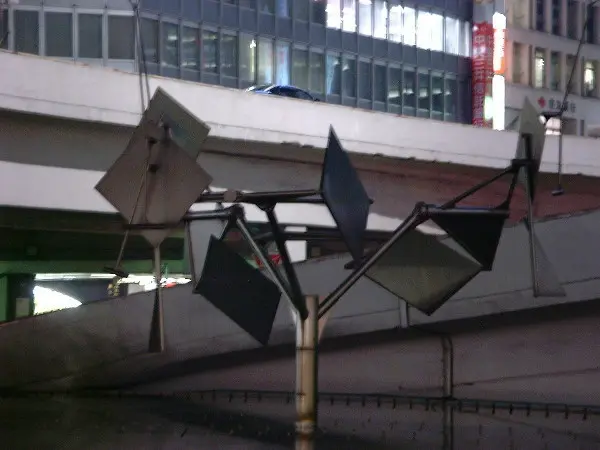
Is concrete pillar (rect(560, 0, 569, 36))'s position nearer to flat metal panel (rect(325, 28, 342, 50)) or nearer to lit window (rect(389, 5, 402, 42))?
lit window (rect(389, 5, 402, 42))

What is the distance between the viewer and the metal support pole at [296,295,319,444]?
1092 centimetres

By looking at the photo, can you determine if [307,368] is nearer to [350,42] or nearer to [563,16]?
[350,42]

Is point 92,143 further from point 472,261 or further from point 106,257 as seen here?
point 106,257

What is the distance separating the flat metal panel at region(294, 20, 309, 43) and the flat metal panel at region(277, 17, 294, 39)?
328mm

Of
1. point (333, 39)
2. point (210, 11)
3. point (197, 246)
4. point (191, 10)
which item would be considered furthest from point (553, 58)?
point (197, 246)

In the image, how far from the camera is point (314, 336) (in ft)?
36.3

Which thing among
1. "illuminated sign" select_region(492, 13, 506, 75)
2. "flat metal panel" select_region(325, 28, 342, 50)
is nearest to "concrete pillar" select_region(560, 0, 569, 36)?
"illuminated sign" select_region(492, 13, 506, 75)

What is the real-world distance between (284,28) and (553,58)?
21279mm

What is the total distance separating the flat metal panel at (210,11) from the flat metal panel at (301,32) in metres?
4.83

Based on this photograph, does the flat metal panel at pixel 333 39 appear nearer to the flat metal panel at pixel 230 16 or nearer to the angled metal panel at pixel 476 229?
the flat metal panel at pixel 230 16

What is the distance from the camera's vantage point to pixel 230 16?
51656 millimetres

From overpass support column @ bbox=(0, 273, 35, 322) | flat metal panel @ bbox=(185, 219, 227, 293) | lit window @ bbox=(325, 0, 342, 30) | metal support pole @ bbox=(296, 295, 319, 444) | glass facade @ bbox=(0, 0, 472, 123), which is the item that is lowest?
overpass support column @ bbox=(0, 273, 35, 322)

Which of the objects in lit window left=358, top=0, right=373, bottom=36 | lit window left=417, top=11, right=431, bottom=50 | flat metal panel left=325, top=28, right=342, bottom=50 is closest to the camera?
flat metal panel left=325, top=28, right=342, bottom=50

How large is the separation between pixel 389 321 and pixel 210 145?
9.86 m
